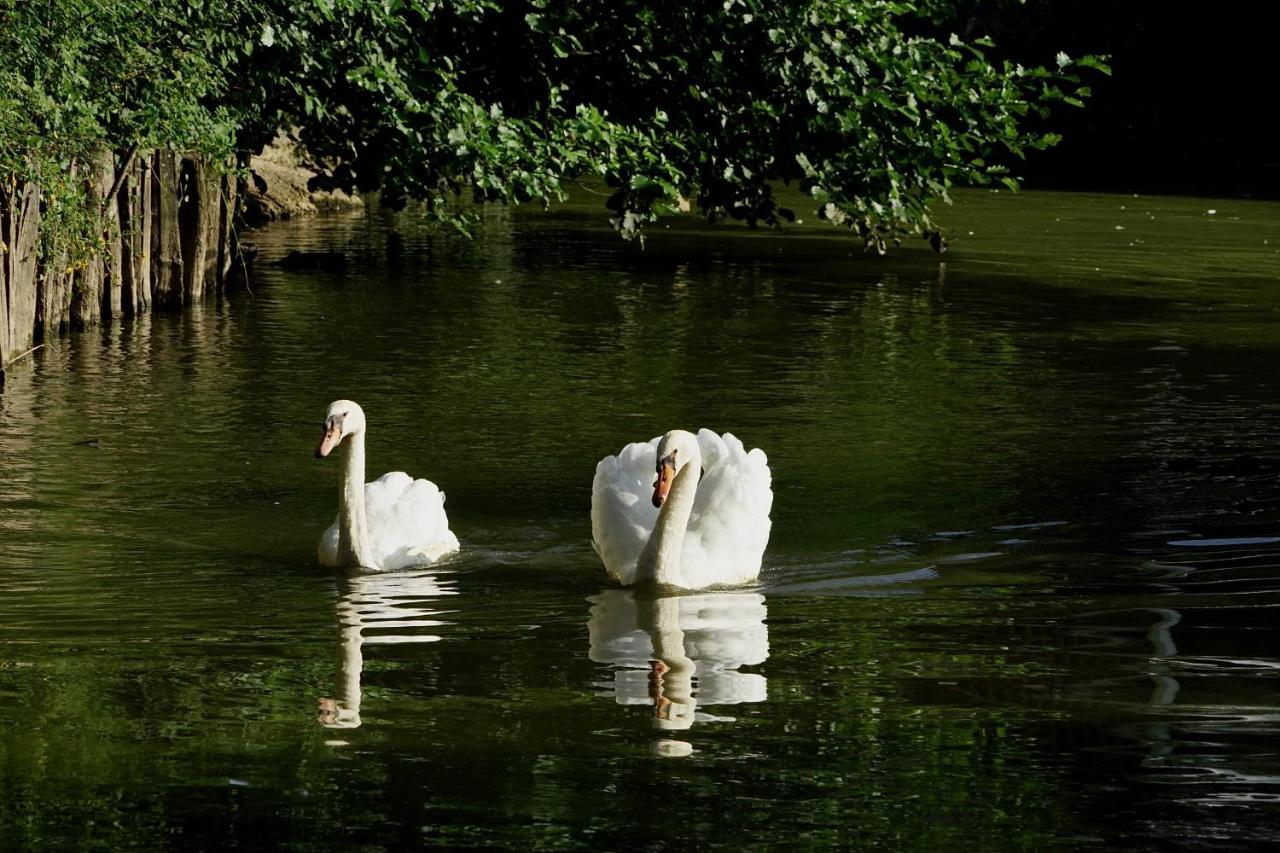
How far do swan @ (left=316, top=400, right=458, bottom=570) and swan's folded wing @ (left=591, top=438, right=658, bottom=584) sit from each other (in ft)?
2.89

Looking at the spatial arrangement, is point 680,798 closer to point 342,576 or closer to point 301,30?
point 342,576

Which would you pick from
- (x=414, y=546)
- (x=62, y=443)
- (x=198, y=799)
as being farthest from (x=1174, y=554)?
(x=62, y=443)

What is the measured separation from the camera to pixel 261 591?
1014cm

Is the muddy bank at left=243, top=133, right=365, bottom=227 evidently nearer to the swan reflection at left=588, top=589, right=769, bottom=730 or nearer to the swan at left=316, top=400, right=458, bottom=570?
the swan at left=316, top=400, right=458, bottom=570

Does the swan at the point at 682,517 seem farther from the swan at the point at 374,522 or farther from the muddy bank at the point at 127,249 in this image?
the muddy bank at the point at 127,249

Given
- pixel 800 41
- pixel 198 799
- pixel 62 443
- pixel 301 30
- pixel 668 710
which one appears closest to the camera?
pixel 198 799

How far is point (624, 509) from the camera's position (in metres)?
10.9

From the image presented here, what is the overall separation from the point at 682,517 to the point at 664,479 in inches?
8.5

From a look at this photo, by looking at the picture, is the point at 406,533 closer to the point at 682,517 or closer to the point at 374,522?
the point at 374,522

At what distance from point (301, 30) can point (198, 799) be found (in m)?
9.88

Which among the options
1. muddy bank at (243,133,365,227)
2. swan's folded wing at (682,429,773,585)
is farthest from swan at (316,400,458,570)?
muddy bank at (243,133,365,227)

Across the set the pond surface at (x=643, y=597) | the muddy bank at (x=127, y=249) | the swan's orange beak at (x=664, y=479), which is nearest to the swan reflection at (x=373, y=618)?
the pond surface at (x=643, y=597)

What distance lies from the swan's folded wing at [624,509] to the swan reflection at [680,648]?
0.94 feet

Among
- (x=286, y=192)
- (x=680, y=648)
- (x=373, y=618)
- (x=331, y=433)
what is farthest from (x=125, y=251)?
(x=286, y=192)
